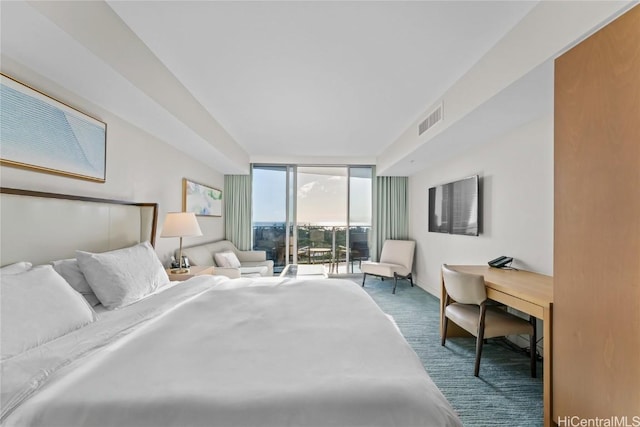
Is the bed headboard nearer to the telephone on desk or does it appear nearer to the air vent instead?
the air vent

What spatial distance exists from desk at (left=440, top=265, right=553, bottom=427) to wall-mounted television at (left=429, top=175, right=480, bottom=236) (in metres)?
0.80

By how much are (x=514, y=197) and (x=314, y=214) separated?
3758 mm

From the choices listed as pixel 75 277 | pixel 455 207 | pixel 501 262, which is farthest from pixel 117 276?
pixel 455 207

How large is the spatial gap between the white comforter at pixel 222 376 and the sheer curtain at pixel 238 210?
402 cm

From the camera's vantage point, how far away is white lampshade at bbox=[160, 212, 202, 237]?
293cm

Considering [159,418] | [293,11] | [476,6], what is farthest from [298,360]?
[476,6]

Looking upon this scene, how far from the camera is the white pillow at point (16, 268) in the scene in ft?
4.48

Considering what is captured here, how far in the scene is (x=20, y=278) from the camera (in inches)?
50.2

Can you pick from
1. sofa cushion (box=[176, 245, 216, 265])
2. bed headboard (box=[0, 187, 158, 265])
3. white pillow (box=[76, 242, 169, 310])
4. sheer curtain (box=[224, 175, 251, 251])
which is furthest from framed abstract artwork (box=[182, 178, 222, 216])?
white pillow (box=[76, 242, 169, 310])

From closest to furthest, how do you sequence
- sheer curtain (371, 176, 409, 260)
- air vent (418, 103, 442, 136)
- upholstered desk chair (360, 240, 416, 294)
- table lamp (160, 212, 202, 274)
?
1. air vent (418, 103, 442, 136)
2. table lamp (160, 212, 202, 274)
3. upholstered desk chair (360, 240, 416, 294)
4. sheer curtain (371, 176, 409, 260)

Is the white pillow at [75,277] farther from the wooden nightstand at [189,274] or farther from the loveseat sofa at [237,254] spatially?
the loveseat sofa at [237,254]

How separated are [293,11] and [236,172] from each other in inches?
152

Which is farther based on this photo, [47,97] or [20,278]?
[47,97]

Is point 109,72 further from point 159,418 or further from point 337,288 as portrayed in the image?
point 337,288
